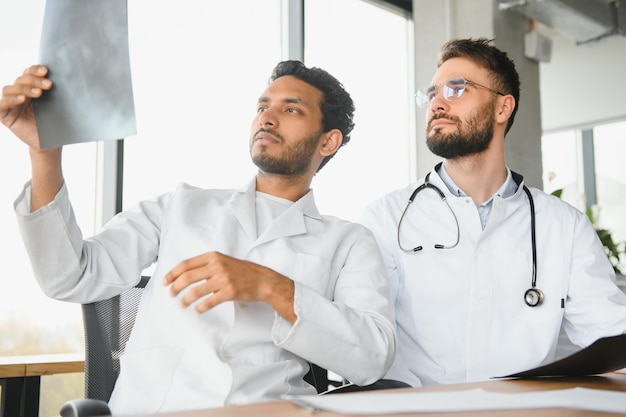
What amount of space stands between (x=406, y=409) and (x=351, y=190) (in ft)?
11.1

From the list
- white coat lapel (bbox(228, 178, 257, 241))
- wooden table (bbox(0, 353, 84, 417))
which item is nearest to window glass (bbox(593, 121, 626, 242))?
white coat lapel (bbox(228, 178, 257, 241))

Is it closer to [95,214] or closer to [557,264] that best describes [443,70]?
[557,264]

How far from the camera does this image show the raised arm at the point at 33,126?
43.6 inches

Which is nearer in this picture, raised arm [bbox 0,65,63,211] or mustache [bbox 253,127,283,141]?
raised arm [bbox 0,65,63,211]

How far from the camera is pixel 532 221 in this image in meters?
1.90

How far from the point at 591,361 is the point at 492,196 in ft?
2.87

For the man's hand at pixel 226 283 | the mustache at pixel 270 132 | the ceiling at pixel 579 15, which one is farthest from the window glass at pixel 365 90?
the man's hand at pixel 226 283

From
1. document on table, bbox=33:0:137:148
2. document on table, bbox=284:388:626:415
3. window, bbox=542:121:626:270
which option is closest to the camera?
document on table, bbox=284:388:626:415

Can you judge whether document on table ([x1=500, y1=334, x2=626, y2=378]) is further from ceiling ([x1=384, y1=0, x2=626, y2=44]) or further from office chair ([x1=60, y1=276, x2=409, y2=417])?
ceiling ([x1=384, y1=0, x2=626, y2=44])

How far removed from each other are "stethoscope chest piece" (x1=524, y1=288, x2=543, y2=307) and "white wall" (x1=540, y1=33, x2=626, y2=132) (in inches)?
210

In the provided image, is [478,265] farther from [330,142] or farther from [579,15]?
[579,15]

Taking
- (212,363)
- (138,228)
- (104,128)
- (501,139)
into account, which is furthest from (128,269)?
(501,139)

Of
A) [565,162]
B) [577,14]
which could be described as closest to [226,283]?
[577,14]

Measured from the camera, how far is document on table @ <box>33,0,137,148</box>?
3.45ft
